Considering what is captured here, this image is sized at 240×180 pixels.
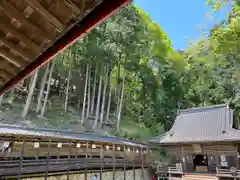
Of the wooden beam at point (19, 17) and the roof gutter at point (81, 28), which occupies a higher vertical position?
the wooden beam at point (19, 17)

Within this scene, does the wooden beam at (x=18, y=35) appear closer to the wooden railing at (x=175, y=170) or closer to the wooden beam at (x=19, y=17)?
the wooden beam at (x=19, y=17)

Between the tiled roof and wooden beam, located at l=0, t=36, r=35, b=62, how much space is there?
1401 centimetres

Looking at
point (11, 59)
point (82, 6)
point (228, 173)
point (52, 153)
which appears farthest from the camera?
point (228, 173)

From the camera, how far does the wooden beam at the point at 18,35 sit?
4.54ft

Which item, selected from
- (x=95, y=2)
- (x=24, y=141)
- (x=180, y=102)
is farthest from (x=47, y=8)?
(x=180, y=102)

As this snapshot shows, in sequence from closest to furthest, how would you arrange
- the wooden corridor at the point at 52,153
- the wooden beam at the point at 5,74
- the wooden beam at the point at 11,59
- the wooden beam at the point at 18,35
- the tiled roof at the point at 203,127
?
the wooden beam at the point at 18,35 → the wooden beam at the point at 11,59 → the wooden beam at the point at 5,74 → the wooden corridor at the point at 52,153 → the tiled roof at the point at 203,127

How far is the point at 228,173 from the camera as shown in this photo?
1245 cm

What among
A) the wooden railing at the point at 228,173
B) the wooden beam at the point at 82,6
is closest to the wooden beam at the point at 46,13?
the wooden beam at the point at 82,6

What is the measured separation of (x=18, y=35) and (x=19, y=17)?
0.22 meters

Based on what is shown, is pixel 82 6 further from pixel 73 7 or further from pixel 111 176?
pixel 111 176

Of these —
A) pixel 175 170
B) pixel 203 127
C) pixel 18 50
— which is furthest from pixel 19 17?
pixel 203 127

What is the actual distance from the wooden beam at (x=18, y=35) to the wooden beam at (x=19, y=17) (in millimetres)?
122

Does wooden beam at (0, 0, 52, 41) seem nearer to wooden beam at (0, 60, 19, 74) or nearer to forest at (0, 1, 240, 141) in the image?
wooden beam at (0, 60, 19, 74)

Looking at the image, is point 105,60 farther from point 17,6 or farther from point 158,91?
point 17,6
